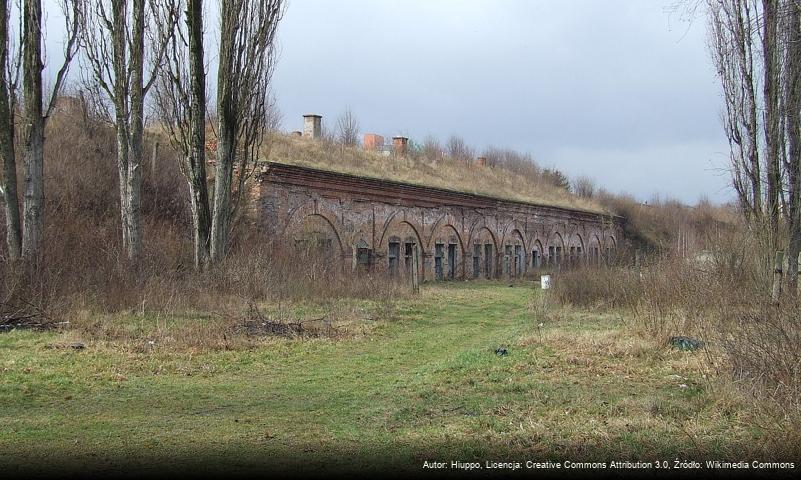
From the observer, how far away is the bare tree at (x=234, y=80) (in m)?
18.0

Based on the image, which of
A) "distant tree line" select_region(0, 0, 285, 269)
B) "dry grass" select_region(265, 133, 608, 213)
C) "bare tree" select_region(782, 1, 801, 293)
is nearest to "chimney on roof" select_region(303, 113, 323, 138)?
"dry grass" select_region(265, 133, 608, 213)

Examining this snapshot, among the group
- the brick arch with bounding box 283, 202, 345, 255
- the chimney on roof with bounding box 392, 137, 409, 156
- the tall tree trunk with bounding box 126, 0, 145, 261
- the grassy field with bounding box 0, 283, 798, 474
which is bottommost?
the grassy field with bounding box 0, 283, 798, 474

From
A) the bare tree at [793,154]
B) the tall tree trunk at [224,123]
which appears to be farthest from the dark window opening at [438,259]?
the bare tree at [793,154]

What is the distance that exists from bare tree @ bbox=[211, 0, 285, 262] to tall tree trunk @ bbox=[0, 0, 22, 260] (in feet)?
14.4

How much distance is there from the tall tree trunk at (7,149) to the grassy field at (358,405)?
438cm

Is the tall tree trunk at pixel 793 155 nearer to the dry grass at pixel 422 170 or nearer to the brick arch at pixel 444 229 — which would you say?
the dry grass at pixel 422 170

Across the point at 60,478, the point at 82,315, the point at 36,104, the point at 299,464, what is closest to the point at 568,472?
the point at 299,464

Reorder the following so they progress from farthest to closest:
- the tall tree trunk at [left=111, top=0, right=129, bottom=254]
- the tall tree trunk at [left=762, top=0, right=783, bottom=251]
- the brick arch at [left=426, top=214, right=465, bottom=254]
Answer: the brick arch at [left=426, top=214, right=465, bottom=254] → the tall tree trunk at [left=111, top=0, right=129, bottom=254] → the tall tree trunk at [left=762, top=0, right=783, bottom=251]

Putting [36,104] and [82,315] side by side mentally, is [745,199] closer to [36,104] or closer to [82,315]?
[82,315]

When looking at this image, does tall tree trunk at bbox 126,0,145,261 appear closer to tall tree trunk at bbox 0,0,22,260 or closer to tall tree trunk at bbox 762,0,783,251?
tall tree trunk at bbox 0,0,22,260

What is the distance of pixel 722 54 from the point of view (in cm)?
1638

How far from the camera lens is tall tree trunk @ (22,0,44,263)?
1466 centimetres

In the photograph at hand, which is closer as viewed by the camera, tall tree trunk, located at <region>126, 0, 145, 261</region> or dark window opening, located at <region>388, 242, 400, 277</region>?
tall tree trunk, located at <region>126, 0, 145, 261</region>

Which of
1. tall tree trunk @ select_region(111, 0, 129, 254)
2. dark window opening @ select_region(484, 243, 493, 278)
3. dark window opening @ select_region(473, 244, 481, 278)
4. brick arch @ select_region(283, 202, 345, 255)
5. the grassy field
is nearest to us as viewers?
the grassy field
